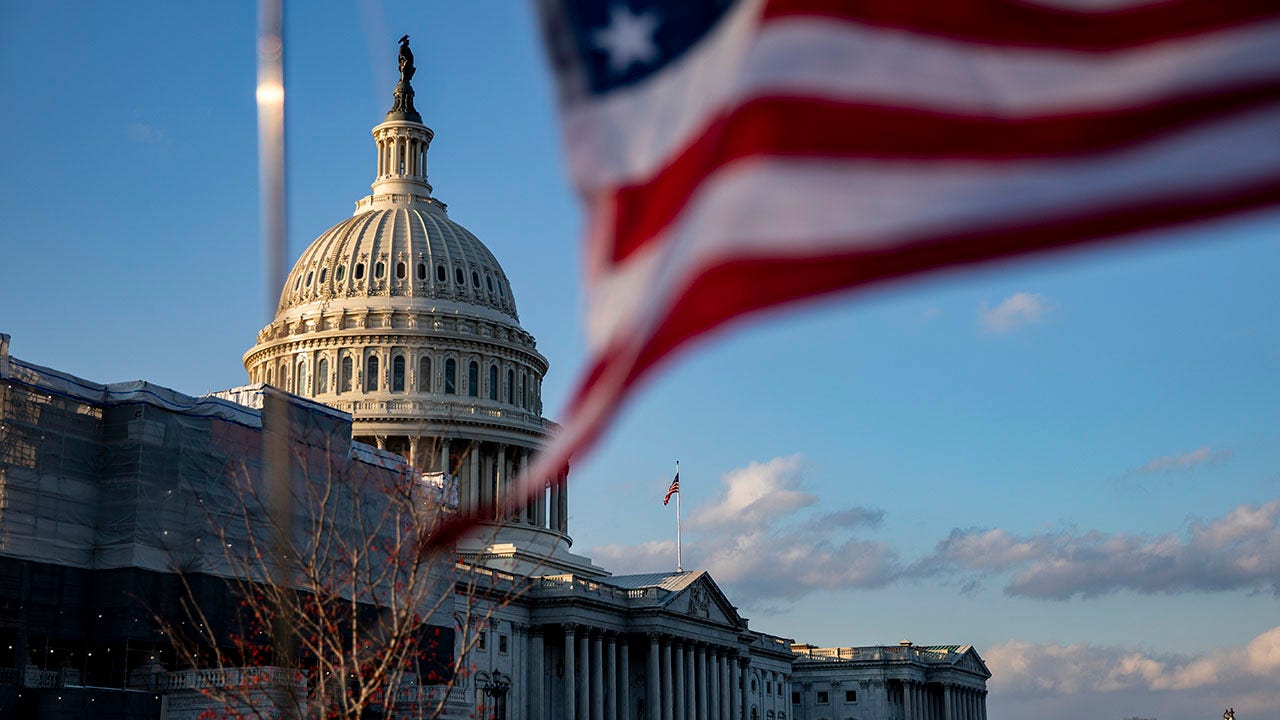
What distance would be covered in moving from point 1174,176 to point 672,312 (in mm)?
1852

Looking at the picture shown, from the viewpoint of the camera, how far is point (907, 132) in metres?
6.01

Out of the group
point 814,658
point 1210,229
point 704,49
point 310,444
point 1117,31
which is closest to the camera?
point 1210,229

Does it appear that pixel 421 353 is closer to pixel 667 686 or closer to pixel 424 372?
pixel 424 372

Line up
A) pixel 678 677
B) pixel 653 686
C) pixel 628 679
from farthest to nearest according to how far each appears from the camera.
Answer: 1. pixel 678 677
2. pixel 628 679
3. pixel 653 686

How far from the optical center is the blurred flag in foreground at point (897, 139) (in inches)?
217

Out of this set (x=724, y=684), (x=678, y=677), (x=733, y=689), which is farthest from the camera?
(x=733, y=689)

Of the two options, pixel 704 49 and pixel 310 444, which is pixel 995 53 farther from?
pixel 310 444

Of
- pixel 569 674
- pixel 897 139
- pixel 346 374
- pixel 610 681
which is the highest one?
pixel 346 374

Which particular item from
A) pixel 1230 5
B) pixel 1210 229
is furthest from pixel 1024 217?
pixel 1230 5

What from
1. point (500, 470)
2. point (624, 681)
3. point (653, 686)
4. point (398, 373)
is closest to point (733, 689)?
point (653, 686)

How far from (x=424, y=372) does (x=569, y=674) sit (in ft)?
107

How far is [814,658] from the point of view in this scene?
6255 inches

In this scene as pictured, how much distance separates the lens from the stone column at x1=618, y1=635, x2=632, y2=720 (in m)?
108

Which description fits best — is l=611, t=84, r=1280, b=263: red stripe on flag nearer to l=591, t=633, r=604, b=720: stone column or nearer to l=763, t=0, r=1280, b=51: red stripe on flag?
l=763, t=0, r=1280, b=51: red stripe on flag
